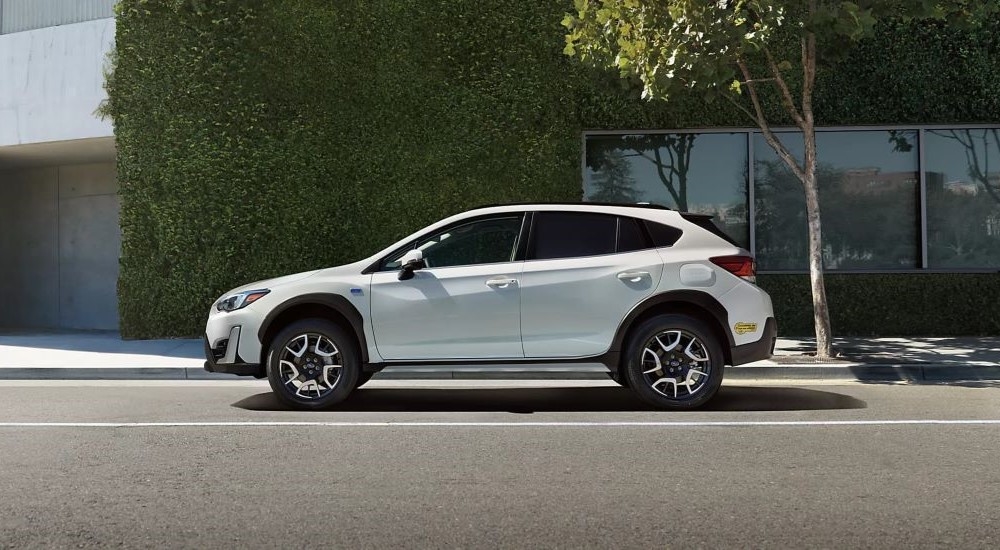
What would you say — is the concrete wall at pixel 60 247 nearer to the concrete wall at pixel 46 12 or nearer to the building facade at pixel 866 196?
the concrete wall at pixel 46 12

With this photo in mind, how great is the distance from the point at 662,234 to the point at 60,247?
54.3 feet

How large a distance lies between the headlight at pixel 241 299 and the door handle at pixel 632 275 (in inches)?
118

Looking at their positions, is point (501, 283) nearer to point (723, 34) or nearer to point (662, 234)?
point (662, 234)

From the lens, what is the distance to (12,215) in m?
22.2

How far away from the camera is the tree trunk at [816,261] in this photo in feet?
40.0

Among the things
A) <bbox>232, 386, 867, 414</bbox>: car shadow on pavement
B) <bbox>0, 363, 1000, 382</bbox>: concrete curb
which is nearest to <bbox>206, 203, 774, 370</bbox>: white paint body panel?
<bbox>232, 386, 867, 414</bbox>: car shadow on pavement

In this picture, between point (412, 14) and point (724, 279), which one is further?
point (412, 14)

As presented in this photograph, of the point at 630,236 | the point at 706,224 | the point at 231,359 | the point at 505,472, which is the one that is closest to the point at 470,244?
the point at 630,236

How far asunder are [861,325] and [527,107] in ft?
20.1

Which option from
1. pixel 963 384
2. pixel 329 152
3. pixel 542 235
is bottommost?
pixel 963 384

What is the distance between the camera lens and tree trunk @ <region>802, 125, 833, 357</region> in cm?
1218

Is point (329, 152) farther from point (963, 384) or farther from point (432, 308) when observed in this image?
point (963, 384)

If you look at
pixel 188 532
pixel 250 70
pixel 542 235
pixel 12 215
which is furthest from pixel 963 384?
pixel 12 215

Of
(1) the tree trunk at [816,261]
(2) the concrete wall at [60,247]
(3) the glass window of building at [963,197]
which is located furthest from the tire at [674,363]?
(2) the concrete wall at [60,247]
